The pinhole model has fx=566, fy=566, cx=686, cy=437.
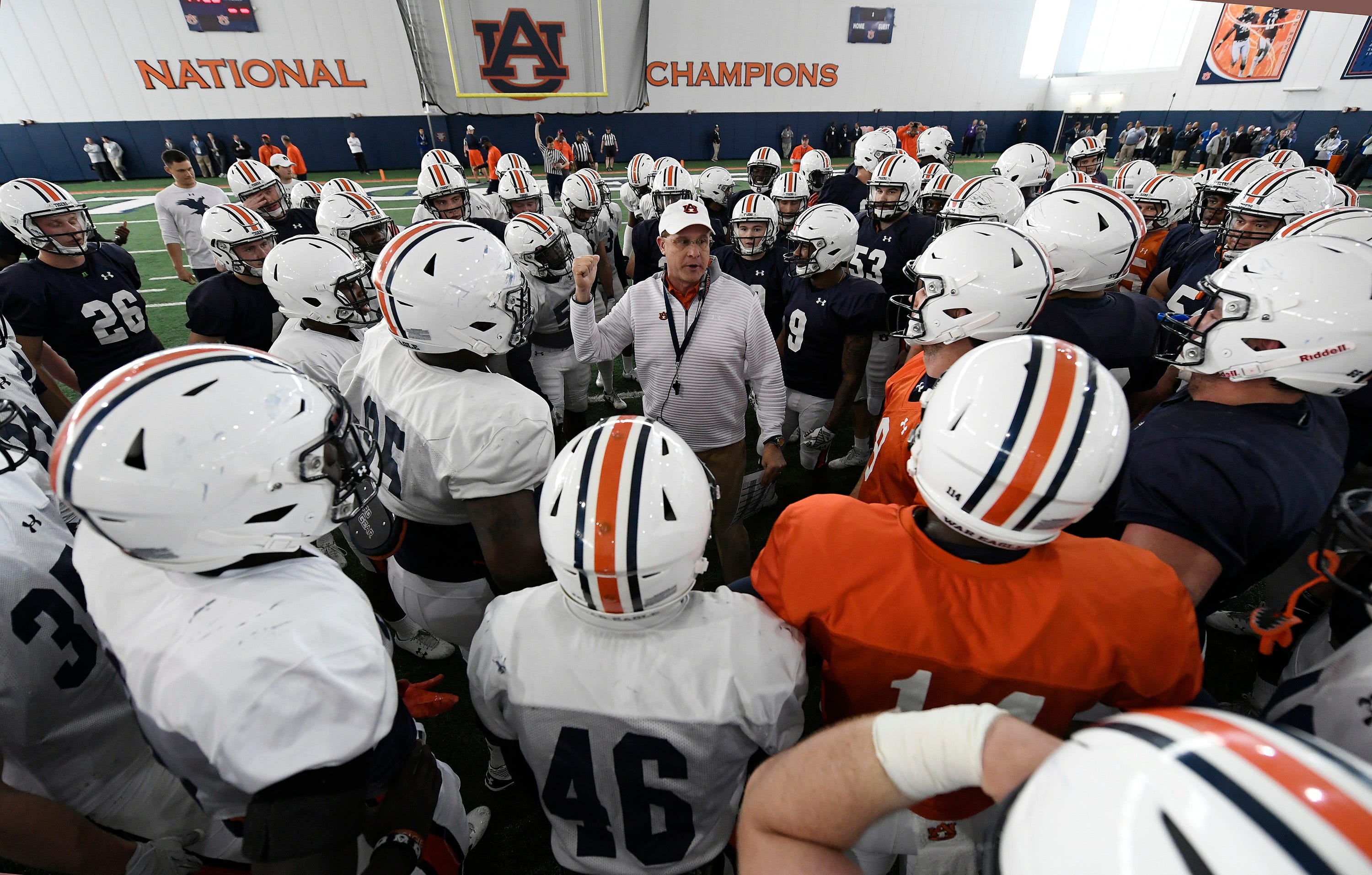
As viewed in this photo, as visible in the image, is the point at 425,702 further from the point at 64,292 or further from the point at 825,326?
the point at 64,292

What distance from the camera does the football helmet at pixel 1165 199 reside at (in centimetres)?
623

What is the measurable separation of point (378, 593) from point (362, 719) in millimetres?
2480

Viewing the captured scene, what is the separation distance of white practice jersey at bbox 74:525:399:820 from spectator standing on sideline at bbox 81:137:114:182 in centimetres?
2876

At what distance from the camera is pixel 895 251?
19.9 feet

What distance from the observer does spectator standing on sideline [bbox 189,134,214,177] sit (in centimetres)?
2108

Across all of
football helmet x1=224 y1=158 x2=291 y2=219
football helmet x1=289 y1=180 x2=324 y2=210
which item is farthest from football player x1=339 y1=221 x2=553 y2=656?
football helmet x1=289 y1=180 x2=324 y2=210

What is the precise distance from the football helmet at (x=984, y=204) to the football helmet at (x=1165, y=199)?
128cm

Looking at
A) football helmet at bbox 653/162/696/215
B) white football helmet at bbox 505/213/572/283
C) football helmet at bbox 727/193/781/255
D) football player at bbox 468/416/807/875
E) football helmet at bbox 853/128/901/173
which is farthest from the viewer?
football helmet at bbox 853/128/901/173

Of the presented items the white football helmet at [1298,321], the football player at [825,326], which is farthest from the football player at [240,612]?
the football player at [825,326]

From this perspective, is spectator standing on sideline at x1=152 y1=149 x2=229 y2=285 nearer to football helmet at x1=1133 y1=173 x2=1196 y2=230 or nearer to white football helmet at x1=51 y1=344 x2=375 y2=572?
white football helmet at x1=51 y1=344 x2=375 y2=572

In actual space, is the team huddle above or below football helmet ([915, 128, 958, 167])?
below

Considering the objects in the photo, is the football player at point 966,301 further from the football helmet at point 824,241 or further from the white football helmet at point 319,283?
the white football helmet at point 319,283

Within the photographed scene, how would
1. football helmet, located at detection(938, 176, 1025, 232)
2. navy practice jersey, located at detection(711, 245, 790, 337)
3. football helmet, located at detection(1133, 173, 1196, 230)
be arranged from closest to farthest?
navy practice jersey, located at detection(711, 245, 790, 337) → football helmet, located at detection(938, 176, 1025, 232) → football helmet, located at detection(1133, 173, 1196, 230)

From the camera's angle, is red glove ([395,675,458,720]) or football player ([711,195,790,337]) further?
football player ([711,195,790,337])
